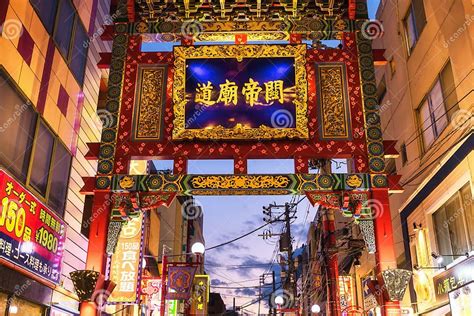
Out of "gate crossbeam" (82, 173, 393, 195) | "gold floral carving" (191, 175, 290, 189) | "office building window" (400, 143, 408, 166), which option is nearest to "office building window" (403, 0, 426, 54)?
"office building window" (400, 143, 408, 166)

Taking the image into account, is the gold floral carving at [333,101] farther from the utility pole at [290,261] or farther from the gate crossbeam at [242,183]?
the utility pole at [290,261]

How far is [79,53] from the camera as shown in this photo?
549 inches

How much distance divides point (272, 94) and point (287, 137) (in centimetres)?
117

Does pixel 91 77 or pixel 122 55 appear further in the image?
pixel 91 77

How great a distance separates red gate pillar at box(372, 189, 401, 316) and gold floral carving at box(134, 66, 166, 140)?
5262 millimetres

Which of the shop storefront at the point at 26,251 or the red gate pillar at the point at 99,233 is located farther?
the red gate pillar at the point at 99,233

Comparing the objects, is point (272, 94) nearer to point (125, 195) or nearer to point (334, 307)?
point (125, 195)

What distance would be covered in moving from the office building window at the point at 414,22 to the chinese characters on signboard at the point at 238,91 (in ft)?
18.5

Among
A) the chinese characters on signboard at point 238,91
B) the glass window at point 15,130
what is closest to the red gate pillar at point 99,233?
the glass window at point 15,130

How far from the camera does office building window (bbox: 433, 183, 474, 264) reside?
11391 millimetres

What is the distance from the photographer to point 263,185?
34.4 feet

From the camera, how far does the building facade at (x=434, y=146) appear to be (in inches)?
440

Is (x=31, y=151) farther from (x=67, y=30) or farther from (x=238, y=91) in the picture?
(x=238, y=91)

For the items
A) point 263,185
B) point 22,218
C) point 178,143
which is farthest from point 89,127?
point 263,185
